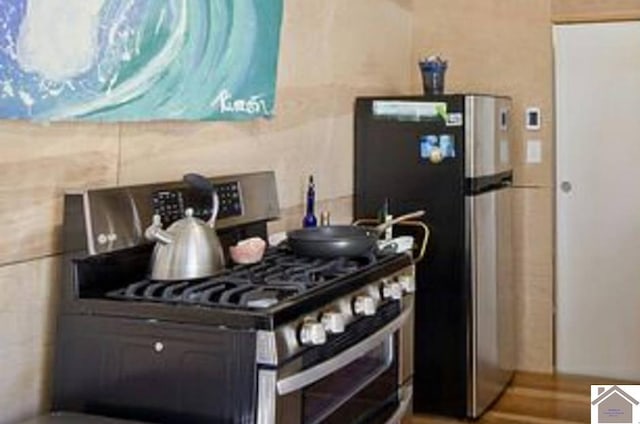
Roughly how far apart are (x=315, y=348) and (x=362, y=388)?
17.6 inches

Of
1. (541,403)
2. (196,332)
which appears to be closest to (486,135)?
(541,403)

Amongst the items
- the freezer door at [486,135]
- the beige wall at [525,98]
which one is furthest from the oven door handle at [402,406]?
the beige wall at [525,98]

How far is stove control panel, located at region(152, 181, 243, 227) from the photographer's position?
214 centimetres

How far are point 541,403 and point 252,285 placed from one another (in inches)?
101

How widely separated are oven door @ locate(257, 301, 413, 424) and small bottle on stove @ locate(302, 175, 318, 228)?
65 cm

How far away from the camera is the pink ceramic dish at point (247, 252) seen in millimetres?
2352


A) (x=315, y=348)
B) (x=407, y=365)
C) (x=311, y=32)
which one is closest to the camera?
(x=315, y=348)

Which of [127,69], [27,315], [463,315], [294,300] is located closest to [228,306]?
[294,300]

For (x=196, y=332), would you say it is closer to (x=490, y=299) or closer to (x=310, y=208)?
(x=310, y=208)

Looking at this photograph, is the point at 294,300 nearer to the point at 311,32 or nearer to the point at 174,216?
the point at 174,216

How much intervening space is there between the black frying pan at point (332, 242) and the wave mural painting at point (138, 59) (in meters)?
0.48

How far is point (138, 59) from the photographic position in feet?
7.05

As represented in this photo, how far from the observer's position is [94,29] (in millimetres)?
1988
